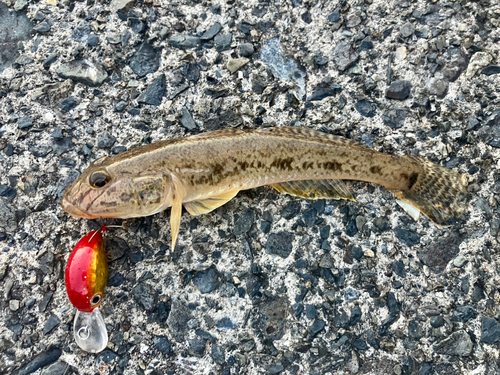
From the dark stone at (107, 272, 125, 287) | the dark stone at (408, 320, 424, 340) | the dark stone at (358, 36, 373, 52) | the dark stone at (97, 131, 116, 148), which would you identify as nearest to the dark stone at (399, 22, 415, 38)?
the dark stone at (358, 36, 373, 52)

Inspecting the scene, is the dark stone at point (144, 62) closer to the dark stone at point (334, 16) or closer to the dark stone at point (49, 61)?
the dark stone at point (49, 61)

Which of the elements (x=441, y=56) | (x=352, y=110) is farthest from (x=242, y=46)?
(x=441, y=56)

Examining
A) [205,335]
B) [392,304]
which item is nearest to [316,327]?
[392,304]

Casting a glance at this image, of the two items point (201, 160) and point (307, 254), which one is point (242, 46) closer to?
point (201, 160)

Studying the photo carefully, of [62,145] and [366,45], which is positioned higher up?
[366,45]

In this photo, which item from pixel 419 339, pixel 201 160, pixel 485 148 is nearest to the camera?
pixel 201 160

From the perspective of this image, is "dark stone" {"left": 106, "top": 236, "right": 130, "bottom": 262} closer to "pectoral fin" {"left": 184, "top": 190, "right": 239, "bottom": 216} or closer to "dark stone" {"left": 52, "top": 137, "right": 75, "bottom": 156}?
"pectoral fin" {"left": 184, "top": 190, "right": 239, "bottom": 216}

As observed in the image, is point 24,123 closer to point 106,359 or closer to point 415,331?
point 106,359
